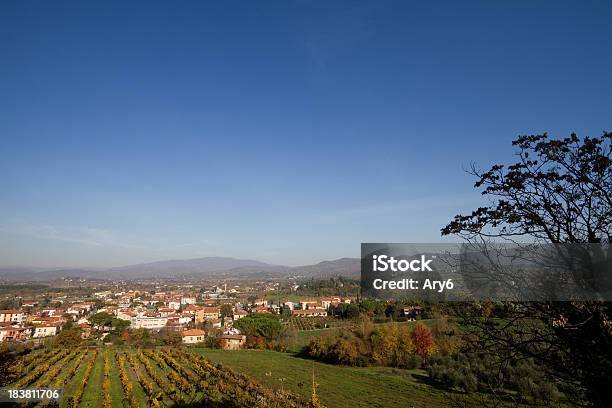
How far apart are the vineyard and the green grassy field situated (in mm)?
2353

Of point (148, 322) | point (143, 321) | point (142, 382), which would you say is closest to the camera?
point (142, 382)

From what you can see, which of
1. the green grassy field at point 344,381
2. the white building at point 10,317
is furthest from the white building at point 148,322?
the green grassy field at point 344,381

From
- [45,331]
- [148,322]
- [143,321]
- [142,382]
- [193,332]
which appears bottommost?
[148,322]

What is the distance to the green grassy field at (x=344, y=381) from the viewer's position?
20141 millimetres

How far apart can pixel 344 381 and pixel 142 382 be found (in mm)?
13648

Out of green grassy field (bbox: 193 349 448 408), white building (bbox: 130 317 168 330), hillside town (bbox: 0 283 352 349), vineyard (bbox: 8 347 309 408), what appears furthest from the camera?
white building (bbox: 130 317 168 330)

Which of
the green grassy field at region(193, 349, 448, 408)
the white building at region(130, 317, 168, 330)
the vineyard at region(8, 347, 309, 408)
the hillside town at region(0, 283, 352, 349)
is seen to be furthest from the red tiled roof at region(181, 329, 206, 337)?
the vineyard at region(8, 347, 309, 408)

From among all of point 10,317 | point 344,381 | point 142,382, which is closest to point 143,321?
point 10,317

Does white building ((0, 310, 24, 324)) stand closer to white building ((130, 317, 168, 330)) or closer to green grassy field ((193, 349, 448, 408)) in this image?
white building ((130, 317, 168, 330))

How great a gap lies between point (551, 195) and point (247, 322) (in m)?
50.3

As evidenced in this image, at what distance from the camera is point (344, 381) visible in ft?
84.7

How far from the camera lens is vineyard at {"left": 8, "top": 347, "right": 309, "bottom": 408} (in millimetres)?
17875

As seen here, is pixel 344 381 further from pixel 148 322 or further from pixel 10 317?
pixel 10 317

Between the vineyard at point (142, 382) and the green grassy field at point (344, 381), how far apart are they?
2.35 m
